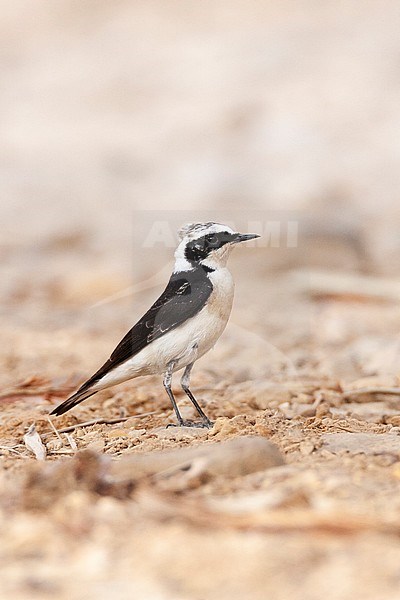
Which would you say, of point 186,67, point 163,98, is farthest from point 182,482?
point 186,67

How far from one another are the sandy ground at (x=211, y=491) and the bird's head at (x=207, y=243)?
0.79 metres

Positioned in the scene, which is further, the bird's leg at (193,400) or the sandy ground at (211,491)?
the bird's leg at (193,400)

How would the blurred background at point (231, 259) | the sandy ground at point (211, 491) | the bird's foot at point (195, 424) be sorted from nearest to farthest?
the sandy ground at point (211, 491) < the blurred background at point (231, 259) < the bird's foot at point (195, 424)

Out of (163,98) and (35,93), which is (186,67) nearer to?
(163,98)

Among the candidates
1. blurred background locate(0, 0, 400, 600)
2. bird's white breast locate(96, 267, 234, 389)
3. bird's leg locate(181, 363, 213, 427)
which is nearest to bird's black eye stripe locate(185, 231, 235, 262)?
bird's white breast locate(96, 267, 234, 389)

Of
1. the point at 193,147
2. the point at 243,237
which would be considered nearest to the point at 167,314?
the point at 243,237

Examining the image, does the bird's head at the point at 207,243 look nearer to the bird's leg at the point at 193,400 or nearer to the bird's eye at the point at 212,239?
the bird's eye at the point at 212,239

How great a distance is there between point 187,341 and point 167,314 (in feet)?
0.53

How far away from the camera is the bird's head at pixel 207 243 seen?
13.5 feet

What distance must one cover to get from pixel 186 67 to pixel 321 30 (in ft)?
8.82

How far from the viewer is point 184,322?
403 cm

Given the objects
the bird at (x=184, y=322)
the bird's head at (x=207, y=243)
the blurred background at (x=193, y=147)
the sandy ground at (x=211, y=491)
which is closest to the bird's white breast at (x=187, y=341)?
the bird at (x=184, y=322)

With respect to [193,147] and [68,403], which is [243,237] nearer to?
[68,403]

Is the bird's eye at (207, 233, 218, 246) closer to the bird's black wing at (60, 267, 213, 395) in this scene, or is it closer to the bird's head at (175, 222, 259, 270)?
the bird's head at (175, 222, 259, 270)
